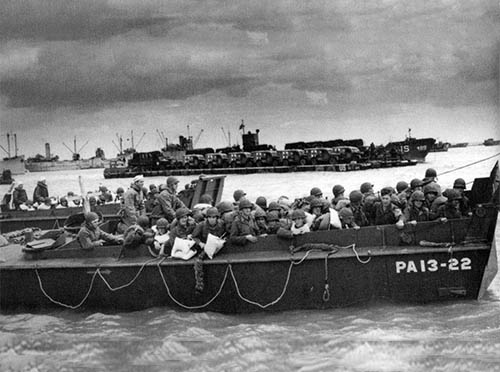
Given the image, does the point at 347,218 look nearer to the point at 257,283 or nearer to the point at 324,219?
the point at 324,219

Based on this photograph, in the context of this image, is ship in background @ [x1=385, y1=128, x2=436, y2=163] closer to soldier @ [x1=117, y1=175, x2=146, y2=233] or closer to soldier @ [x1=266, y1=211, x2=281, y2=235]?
soldier @ [x1=117, y1=175, x2=146, y2=233]

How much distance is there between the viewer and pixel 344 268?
23.6ft

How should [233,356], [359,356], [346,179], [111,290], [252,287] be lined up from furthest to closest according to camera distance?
[346,179] → [111,290] → [252,287] → [233,356] → [359,356]

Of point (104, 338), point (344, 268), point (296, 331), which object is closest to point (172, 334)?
point (104, 338)

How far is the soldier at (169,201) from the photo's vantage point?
10078mm

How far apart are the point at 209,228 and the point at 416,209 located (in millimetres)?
2844

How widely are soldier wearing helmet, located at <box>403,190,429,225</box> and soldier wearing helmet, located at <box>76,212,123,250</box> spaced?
426 centimetres


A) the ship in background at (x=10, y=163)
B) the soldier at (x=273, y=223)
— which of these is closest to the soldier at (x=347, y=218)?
the soldier at (x=273, y=223)

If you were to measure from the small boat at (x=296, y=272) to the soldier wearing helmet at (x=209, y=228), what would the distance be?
0.94 ft

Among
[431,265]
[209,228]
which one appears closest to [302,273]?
[209,228]

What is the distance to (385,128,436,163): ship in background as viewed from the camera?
1692 inches

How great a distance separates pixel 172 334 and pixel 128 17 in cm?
414

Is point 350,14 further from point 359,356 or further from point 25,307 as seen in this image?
point 25,307

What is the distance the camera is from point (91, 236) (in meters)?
8.60
